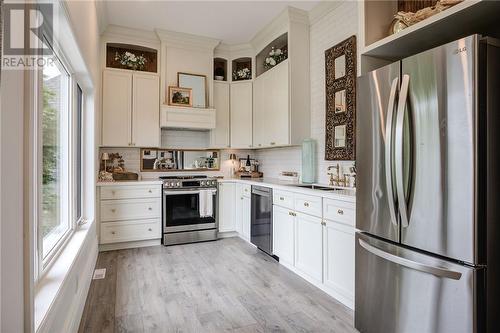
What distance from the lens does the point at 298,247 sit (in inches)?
124

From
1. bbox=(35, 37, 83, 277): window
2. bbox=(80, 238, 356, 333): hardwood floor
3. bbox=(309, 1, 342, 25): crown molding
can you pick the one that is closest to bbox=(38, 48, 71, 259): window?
bbox=(35, 37, 83, 277): window

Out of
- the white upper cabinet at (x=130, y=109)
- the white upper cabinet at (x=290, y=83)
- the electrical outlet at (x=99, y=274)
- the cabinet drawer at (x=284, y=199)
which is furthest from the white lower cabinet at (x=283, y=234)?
the white upper cabinet at (x=130, y=109)

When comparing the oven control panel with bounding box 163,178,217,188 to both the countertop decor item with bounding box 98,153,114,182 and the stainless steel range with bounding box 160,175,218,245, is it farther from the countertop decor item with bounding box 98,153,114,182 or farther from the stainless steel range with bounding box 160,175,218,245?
the countertop decor item with bounding box 98,153,114,182

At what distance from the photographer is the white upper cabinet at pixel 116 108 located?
4.25m

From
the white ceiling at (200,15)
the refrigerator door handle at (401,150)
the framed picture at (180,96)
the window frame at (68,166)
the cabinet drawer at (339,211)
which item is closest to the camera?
the window frame at (68,166)

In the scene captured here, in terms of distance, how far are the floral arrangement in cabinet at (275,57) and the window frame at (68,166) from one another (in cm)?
258

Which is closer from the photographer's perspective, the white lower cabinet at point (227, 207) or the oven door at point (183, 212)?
the oven door at point (183, 212)

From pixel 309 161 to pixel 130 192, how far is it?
2.46 m

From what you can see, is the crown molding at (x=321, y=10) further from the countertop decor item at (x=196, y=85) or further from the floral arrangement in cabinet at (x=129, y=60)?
the floral arrangement in cabinet at (x=129, y=60)

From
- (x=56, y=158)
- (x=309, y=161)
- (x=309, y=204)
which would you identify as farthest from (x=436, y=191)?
(x=56, y=158)

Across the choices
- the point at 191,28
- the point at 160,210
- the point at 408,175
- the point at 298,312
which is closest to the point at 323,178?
the point at 298,312

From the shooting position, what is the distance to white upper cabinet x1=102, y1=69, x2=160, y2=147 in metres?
4.26

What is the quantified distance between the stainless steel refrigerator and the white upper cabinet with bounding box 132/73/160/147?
11.2 feet

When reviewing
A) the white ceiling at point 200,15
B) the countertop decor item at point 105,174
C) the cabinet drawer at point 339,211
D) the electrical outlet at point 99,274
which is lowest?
the electrical outlet at point 99,274
